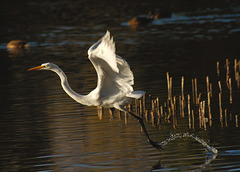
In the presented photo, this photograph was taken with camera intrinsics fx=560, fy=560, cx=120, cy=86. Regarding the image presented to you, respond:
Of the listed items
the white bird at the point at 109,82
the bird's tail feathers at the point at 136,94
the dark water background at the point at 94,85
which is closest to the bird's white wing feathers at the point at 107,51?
the white bird at the point at 109,82

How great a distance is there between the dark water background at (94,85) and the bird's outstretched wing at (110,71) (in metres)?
1.05

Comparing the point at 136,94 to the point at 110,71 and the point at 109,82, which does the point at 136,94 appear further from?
the point at 110,71

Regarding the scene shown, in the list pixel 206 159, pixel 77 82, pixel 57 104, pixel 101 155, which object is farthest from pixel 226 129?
pixel 77 82

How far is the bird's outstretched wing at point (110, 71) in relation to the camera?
9.49m

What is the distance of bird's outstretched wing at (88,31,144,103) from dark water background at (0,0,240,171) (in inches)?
41.2

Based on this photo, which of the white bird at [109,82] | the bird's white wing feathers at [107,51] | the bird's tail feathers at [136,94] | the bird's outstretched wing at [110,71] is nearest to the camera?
the bird's white wing feathers at [107,51]

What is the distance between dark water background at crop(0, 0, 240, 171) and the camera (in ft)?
34.2

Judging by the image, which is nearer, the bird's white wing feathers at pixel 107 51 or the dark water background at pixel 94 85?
the bird's white wing feathers at pixel 107 51

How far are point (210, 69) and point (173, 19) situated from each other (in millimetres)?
21445

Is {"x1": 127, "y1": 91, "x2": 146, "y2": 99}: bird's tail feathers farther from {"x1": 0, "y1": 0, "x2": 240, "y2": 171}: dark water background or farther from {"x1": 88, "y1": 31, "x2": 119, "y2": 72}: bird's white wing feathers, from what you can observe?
{"x1": 88, "y1": 31, "x2": 119, "y2": 72}: bird's white wing feathers

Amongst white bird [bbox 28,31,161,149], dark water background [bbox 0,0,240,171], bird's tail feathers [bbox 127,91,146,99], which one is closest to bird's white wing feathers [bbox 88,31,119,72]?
white bird [bbox 28,31,161,149]

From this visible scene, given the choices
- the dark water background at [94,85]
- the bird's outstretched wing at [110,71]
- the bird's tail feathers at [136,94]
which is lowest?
the dark water background at [94,85]

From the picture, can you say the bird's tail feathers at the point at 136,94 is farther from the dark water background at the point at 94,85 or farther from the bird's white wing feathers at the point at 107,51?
the bird's white wing feathers at the point at 107,51

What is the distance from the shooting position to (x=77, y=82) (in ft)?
62.7
